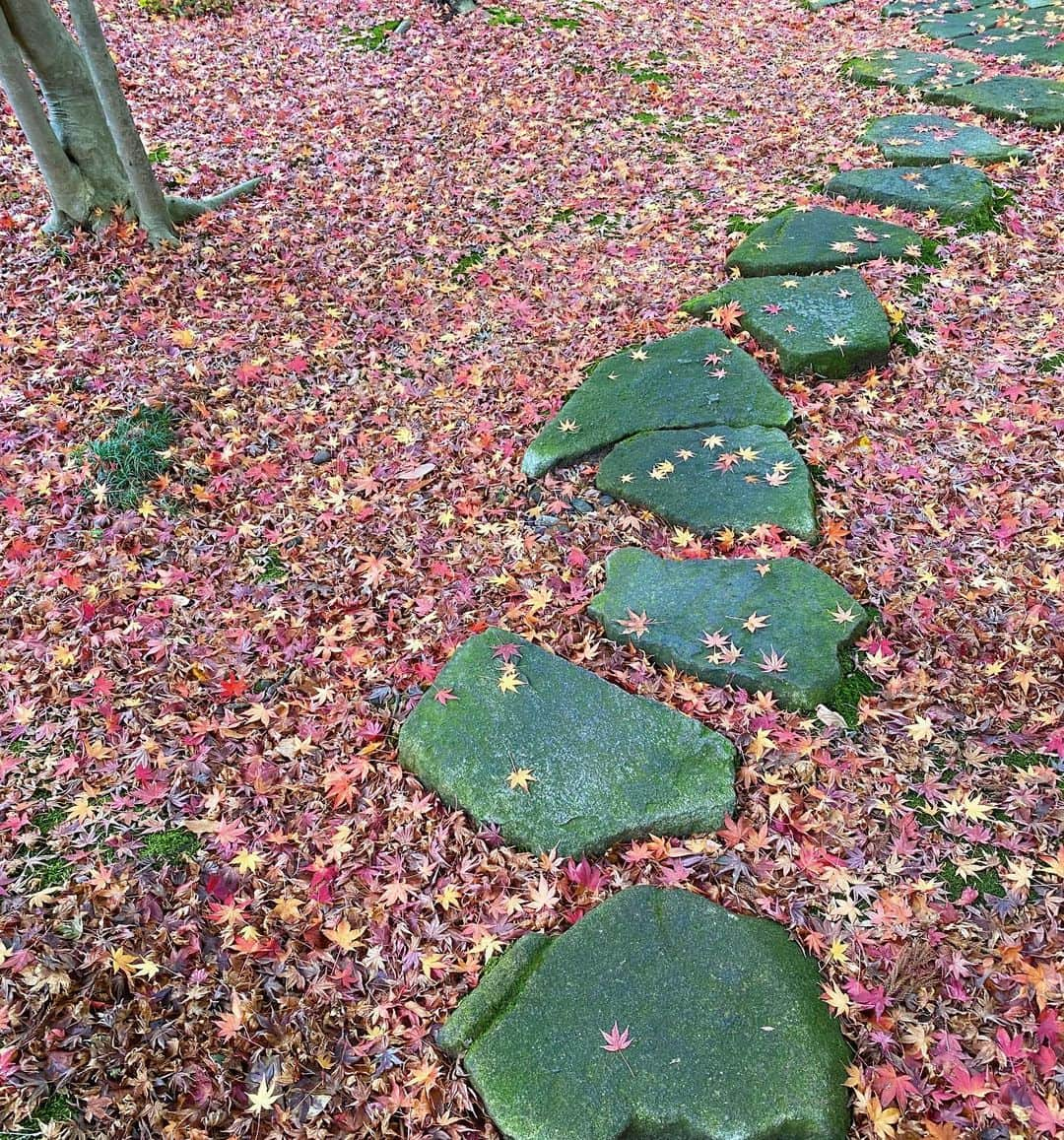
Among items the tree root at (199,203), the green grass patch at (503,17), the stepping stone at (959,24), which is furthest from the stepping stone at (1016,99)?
the tree root at (199,203)

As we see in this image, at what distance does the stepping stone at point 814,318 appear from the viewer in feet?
18.4

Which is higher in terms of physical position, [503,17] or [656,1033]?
[503,17]

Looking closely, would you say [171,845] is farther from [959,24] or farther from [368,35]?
[959,24]

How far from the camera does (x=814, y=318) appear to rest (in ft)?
19.1

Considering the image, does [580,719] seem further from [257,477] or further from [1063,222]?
[1063,222]

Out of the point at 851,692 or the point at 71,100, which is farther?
the point at 71,100

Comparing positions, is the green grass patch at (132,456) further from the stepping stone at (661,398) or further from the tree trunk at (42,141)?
the tree trunk at (42,141)

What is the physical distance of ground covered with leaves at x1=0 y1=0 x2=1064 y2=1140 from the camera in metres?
2.91

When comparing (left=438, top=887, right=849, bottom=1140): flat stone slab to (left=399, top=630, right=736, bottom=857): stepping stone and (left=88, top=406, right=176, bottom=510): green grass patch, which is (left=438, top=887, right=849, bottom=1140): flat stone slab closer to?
(left=399, top=630, right=736, bottom=857): stepping stone

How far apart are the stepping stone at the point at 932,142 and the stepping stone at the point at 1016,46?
A: 2385mm

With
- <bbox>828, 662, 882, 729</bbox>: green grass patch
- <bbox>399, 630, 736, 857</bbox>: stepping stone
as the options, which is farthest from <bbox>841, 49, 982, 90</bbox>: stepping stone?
<bbox>399, 630, 736, 857</bbox>: stepping stone

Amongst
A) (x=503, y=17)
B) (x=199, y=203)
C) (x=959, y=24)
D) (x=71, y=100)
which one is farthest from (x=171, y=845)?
(x=959, y=24)

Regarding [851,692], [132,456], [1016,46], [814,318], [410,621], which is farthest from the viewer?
[1016,46]

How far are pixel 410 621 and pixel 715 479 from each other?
2100 millimetres
